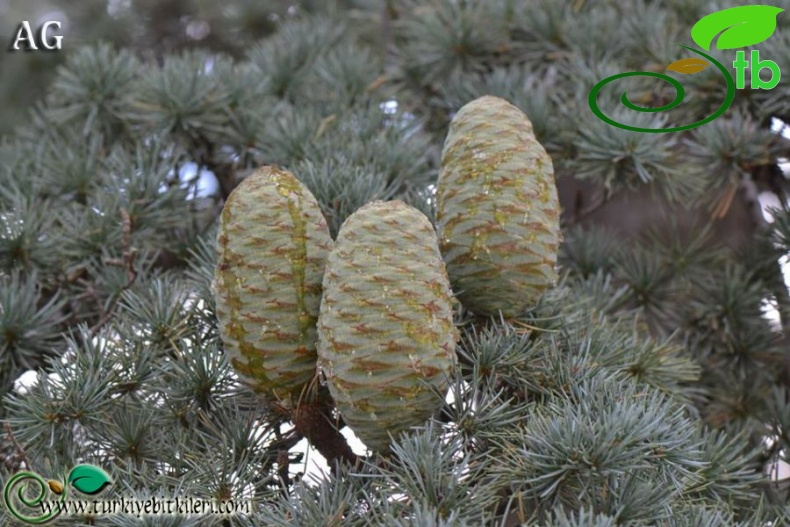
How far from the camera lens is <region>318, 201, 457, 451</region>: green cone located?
0.62 metres

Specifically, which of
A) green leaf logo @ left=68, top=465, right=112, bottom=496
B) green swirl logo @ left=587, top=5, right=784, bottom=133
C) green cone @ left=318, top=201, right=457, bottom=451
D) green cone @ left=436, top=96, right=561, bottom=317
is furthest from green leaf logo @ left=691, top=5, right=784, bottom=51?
green leaf logo @ left=68, top=465, right=112, bottom=496

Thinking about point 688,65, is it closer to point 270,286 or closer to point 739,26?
point 739,26

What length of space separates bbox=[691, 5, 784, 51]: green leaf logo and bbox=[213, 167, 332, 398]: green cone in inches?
25.7

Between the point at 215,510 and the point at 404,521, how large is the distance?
0.52 feet

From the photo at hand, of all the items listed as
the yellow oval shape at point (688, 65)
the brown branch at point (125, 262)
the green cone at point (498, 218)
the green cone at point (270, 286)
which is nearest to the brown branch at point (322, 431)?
the green cone at point (270, 286)

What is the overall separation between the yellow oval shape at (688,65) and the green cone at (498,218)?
0.43 m

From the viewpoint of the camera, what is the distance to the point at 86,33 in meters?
1.65

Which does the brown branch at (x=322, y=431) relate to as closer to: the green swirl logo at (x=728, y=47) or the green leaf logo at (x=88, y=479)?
the green leaf logo at (x=88, y=479)

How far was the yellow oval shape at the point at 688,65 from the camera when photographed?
109cm

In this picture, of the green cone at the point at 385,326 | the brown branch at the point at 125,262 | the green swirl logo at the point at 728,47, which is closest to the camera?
the green cone at the point at 385,326

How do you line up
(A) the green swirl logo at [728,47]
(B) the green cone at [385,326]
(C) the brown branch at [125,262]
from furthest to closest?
(A) the green swirl logo at [728,47], (C) the brown branch at [125,262], (B) the green cone at [385,326]

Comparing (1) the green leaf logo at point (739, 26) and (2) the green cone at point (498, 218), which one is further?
(1) the green leaf logo at point (739, 26)

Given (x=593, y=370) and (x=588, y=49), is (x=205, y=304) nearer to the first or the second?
(x=593, y=370)

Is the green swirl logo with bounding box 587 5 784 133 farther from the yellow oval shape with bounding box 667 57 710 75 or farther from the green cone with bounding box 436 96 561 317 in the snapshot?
the green cone with bounding box 436 96 561 317
